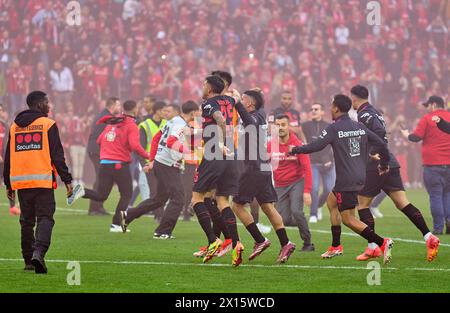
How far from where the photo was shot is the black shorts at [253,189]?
14367mm

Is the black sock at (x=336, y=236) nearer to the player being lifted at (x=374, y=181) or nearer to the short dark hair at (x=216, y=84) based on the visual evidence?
the player being lifted at (x=374, y=181)

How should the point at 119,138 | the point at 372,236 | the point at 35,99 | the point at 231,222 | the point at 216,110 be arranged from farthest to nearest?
the point at 119,138 < the point at 231,222 < the point at 372,236 < the point at 216,110 < the point at 35,99

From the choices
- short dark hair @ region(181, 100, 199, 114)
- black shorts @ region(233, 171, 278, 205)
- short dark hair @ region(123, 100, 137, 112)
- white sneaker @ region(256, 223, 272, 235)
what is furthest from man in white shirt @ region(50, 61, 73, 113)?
black shorts @ region(233, 171, 278, 205)

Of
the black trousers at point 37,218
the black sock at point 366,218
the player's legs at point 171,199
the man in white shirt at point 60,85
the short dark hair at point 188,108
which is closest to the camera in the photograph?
the black trousers at point 37,218

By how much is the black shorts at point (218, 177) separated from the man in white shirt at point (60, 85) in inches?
802

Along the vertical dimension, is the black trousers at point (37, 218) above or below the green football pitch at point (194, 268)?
above

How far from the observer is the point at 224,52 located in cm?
3641

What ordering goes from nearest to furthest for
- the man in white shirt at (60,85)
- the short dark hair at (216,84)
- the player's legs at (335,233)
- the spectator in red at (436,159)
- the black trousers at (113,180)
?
the short dark hair at (216,84) < the player's legs at (335,233) < the spectator in red at (436,159) < the black trousers at (113,180) < the man in white shirt at (60,85)

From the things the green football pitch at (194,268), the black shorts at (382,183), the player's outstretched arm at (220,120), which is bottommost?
the green football pitch at (194,268)

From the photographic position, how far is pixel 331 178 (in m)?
23.4

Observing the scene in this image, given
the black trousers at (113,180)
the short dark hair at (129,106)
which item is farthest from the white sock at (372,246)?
the short dark hair at (129,106)

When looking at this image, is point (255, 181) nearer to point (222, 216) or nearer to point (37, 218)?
point (222, 216)

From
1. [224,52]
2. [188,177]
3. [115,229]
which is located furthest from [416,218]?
[224,52]

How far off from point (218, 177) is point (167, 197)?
481 cm
